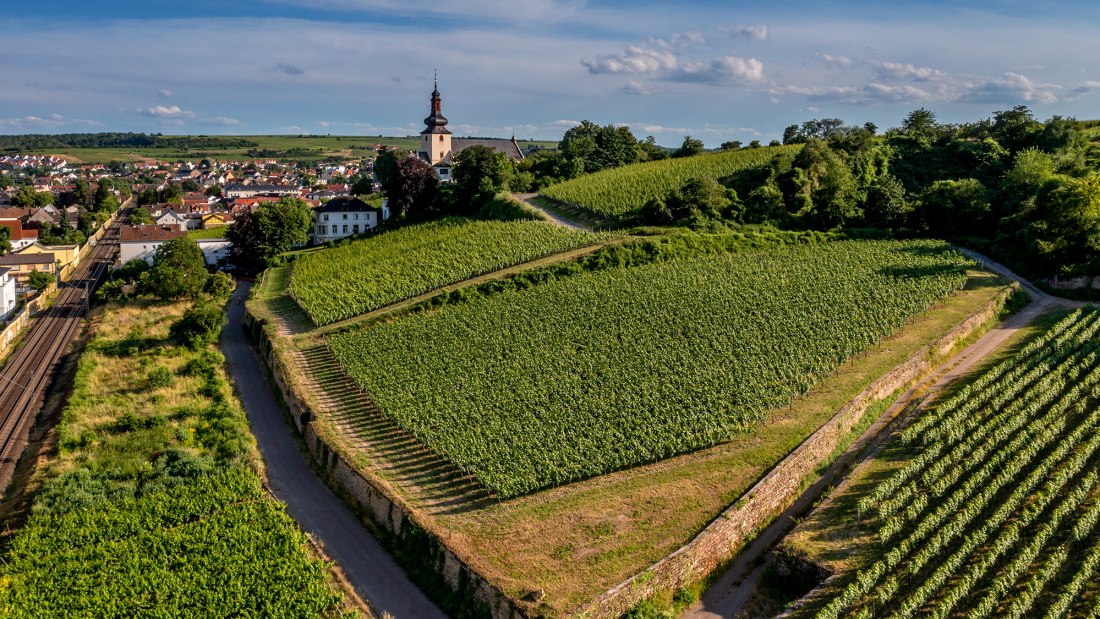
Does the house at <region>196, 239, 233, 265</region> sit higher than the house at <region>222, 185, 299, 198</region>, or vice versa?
the house at <region>222, 185, 299, 198</region>

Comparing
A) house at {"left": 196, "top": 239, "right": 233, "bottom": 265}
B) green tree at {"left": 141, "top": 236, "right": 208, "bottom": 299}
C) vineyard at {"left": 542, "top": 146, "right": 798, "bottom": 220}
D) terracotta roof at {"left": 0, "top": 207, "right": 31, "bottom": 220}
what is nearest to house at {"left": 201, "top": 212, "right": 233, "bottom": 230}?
house at {"left": 196, "top": 239, "right": 233, "bottom": 265}

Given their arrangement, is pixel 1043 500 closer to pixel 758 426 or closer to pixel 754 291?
pixel 758 426

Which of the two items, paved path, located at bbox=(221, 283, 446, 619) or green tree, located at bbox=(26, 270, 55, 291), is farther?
green tree, located at bbox=(26, 270, 55, 291)

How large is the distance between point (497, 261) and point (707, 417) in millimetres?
24049

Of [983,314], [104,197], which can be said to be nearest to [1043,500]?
[983,314]

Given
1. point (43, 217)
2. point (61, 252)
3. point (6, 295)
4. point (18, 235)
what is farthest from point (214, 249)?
point (43, 217)

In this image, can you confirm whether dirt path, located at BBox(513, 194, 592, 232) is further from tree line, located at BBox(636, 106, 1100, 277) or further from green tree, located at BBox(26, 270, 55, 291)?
green tree, located at BBox(26, 270, 55, 291)

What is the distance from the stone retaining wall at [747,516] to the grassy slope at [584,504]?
579 millimetres

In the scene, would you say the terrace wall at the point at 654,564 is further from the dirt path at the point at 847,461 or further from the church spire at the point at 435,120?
the church spire at the point at 435,120

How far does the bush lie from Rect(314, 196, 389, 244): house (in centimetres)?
2887

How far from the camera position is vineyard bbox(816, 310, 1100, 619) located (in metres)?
18.6

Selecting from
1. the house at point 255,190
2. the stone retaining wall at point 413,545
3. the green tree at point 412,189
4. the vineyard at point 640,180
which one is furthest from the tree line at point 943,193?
the house at point 255,190

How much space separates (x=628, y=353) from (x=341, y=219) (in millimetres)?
46747

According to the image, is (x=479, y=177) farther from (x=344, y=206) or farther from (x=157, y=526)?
(x=157, y=526)
